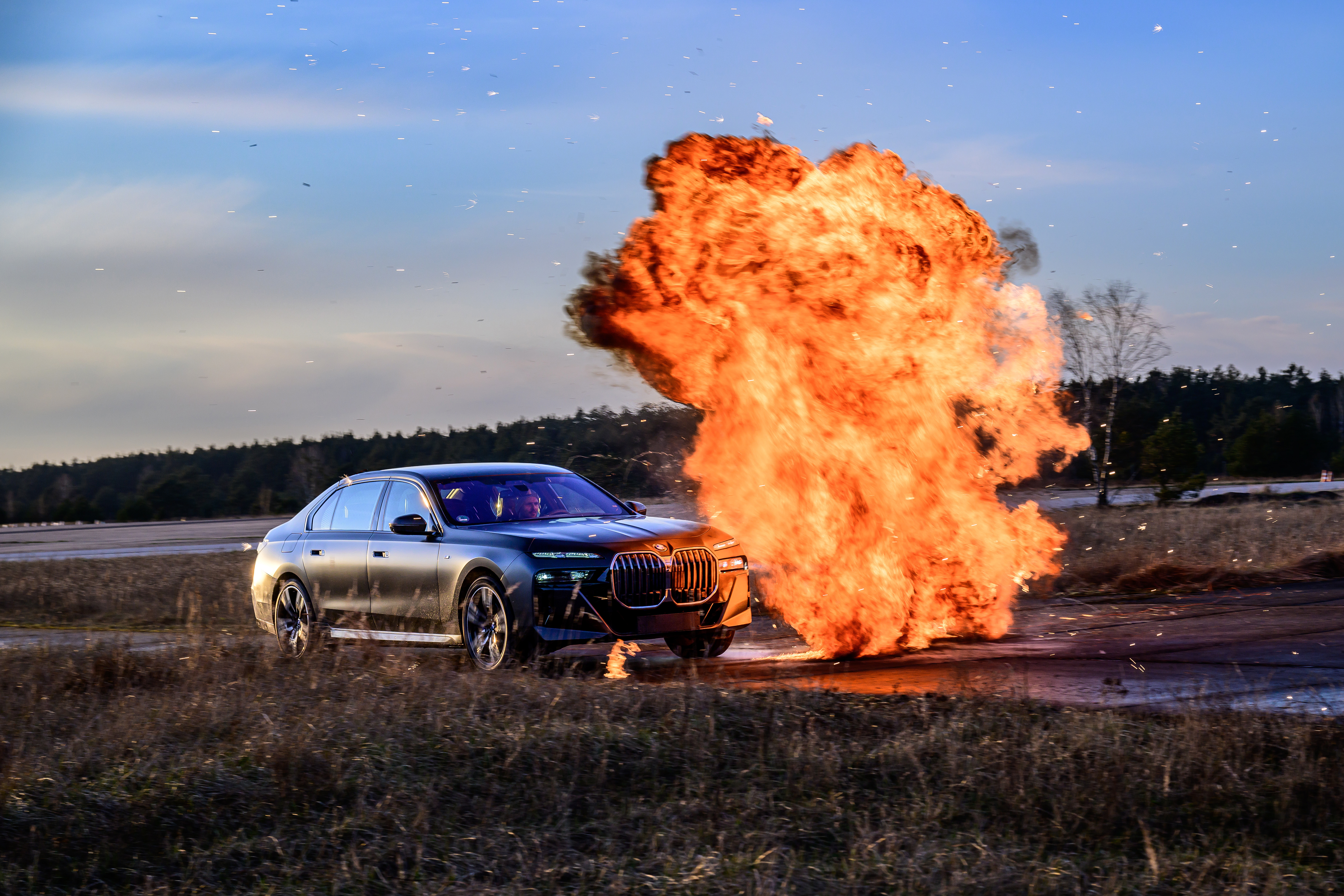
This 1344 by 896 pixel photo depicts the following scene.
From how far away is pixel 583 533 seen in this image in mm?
10305

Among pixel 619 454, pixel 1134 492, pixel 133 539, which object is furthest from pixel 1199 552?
pixel 133 539

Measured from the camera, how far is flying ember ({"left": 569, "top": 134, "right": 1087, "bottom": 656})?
10.9 m

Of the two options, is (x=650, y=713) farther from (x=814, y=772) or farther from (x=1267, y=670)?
(x=1267, y=670)

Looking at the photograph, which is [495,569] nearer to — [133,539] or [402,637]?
[402,637]

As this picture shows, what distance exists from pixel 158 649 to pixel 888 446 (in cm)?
645

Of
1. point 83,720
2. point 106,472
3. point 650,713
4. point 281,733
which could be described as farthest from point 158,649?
point 106,472

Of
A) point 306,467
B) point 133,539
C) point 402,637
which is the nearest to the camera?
point 402,637

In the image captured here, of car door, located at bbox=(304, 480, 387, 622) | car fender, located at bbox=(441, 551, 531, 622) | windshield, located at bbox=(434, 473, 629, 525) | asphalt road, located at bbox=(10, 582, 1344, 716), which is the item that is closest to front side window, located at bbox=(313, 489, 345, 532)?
car door, located at bbox=(304, 480, 387, 622)

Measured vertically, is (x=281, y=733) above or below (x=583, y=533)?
below

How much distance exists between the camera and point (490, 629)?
1031 centimetres

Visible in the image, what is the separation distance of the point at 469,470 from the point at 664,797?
5.95 meters

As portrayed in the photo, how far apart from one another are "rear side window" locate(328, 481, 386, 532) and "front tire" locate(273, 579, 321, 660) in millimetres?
730

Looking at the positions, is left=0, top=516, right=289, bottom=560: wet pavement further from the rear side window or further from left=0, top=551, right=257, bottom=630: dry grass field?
the rear side window

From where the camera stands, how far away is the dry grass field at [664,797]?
5004mm
